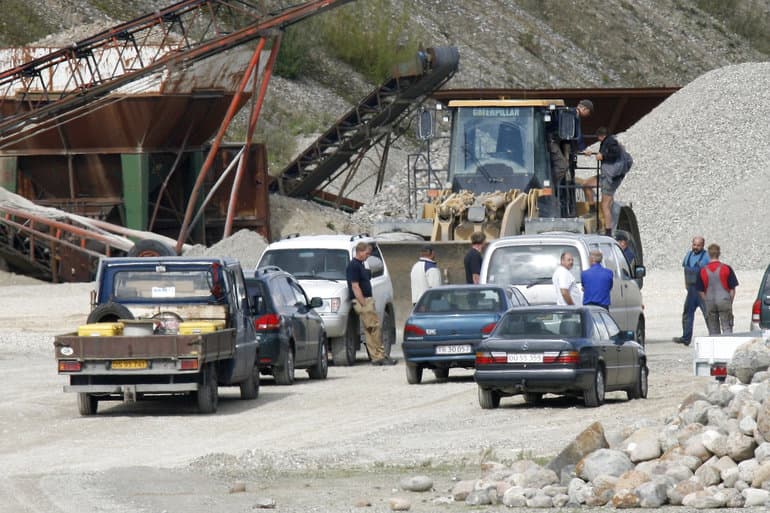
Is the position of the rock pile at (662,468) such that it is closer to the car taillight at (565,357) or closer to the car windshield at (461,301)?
the car taillight at (565,357)

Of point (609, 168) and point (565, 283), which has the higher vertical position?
point (609, 168)

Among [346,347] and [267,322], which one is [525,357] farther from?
[346,347]

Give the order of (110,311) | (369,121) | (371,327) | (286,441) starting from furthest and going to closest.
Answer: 1. (369,121)
2. (371,327)
3. (110,311)
4. (286,441)

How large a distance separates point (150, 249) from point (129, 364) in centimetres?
1923

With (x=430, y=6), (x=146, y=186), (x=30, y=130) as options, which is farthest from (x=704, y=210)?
(x=430, y=6)

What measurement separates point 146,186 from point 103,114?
2254mm

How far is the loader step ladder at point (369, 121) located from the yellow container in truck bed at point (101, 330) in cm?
2937

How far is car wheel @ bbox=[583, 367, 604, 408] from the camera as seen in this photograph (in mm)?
17141

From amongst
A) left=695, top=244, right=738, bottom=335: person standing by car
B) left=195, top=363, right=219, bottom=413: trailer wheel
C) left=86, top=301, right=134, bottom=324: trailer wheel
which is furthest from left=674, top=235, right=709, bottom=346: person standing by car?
left=86, top=301, right=134, bottom=324: trailer wheel

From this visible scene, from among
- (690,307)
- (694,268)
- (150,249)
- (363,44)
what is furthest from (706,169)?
(363,44)

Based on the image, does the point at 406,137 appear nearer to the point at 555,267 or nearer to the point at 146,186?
the point at 146,186

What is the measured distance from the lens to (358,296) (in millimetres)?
22797

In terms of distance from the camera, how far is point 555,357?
1703cm

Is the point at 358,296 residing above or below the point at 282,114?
below
